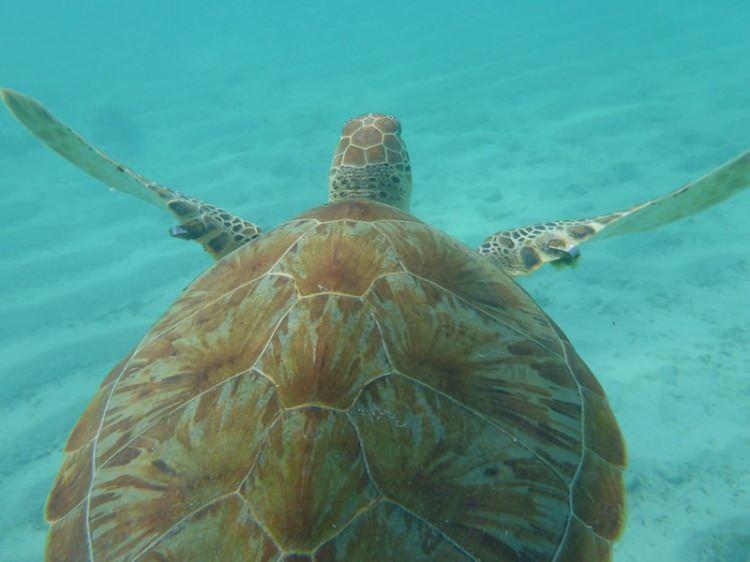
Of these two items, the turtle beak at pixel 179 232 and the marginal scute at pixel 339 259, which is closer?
the marginal scute at pixel 339 259

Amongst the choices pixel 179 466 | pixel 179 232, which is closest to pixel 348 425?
pixel 179 466

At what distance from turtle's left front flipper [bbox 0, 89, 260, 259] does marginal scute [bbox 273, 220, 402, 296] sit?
65.4 inches

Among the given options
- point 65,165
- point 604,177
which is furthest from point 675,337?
point 65,165

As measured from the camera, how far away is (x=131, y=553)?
136cm

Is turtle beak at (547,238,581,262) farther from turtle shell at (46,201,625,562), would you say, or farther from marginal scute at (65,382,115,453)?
marginal scute at (65,382,115,453)

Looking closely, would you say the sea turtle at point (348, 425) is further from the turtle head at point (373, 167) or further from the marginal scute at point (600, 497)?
the turtle head at point (373, 167)

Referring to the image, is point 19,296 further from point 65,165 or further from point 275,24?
point 275,24

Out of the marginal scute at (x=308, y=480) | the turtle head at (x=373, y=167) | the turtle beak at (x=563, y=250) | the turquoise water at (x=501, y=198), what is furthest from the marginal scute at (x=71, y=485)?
the turquoise water at (x=501, y=198)

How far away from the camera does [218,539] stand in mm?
1301

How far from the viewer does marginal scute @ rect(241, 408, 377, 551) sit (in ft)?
4.19

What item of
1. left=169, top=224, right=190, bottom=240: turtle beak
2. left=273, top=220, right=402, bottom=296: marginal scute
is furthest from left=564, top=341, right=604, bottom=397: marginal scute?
left=169, top=224, right=190, bottom=240: turtle beak

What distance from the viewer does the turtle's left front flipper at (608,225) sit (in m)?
2.51

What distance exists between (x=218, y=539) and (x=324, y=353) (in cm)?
58

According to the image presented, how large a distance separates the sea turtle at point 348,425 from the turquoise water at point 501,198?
2.77m
